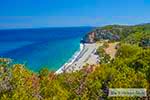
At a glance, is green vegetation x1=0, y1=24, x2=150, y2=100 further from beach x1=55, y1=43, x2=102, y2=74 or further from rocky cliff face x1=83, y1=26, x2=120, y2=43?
rocky cliff face x1=83, y1=26, x2=120, y2=43

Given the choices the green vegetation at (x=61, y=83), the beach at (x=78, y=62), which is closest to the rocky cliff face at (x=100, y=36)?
the beach at (x=78, y=62)

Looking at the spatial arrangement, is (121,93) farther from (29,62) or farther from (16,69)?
(29,62)

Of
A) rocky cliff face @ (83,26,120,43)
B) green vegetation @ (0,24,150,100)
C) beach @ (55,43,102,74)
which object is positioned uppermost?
green vegetation @ (0,24,150,100)

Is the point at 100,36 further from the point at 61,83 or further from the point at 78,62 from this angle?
the point at 61,83

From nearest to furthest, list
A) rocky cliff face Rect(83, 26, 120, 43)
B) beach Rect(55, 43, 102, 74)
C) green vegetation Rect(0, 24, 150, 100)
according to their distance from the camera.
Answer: green vegetation Rect(0, 24, 150, 100) < beach Rect(55, 43, 102, 74) < rocky cliff face Rect(83, 26, 120, 43)

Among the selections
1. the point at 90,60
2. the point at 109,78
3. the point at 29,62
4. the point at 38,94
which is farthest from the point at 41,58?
the point at 38,94

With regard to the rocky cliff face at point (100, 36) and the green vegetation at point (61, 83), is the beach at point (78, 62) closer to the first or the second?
the green vegetation at point (61, 83)

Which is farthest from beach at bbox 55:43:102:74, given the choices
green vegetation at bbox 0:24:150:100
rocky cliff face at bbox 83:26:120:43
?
rocky cliff face at bbox 83:26:120:43

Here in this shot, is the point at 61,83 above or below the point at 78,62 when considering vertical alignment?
above

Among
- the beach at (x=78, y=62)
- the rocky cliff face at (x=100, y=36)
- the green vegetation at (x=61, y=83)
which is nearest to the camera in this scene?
the green vegetation at (x=61, y=83)

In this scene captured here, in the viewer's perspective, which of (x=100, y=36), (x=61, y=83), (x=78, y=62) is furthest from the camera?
(x=100, y=36)

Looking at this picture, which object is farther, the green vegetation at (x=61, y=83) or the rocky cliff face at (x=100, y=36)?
the rocky cliff face at (x=100, y=36)

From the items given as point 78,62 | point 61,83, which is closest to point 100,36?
point 78,62
